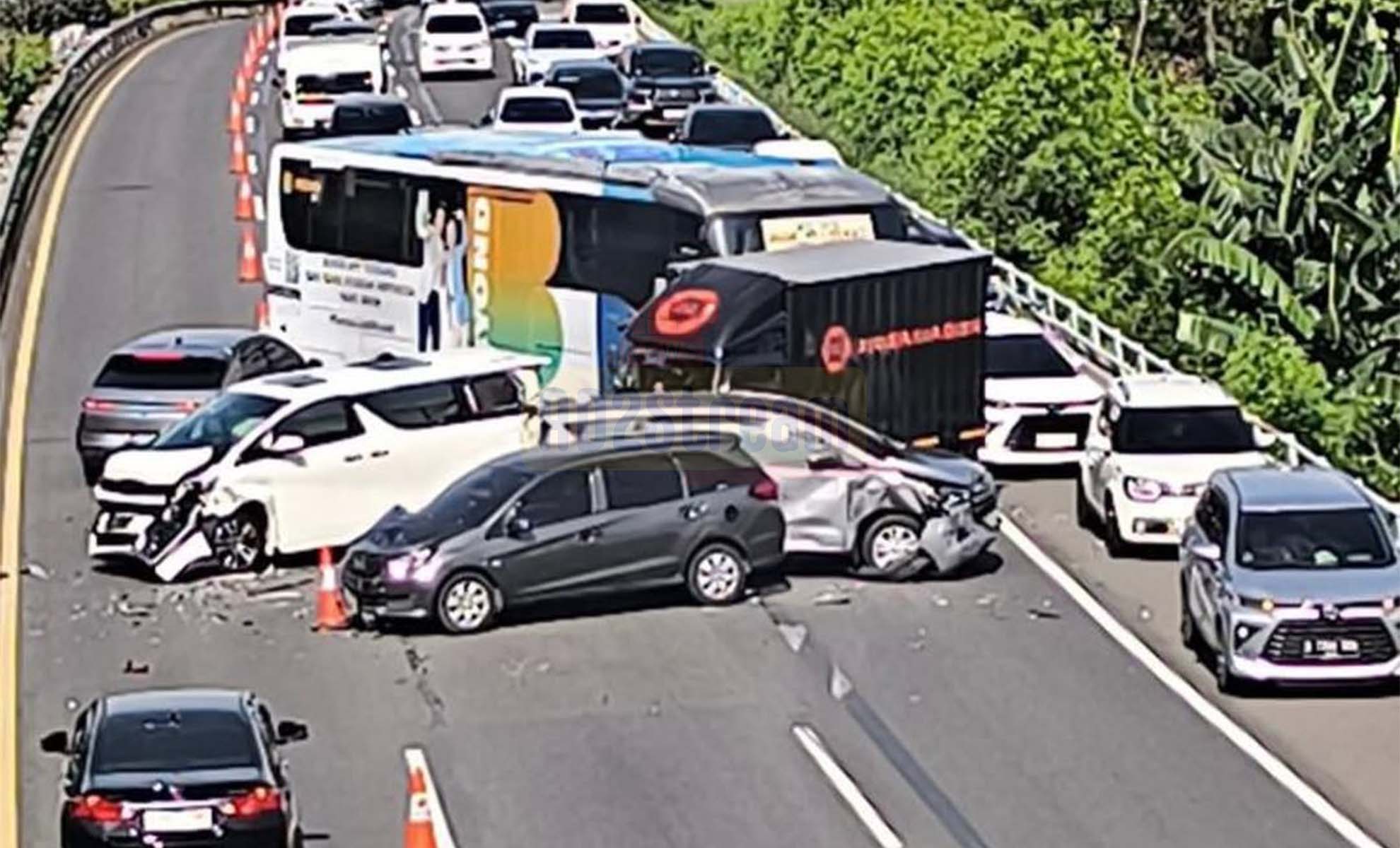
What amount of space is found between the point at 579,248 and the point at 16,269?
12.8 metres

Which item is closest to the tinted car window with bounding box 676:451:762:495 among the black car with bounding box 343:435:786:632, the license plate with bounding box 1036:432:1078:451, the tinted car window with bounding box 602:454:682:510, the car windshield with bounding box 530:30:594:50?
the black car with bounding box 343:435:786:632

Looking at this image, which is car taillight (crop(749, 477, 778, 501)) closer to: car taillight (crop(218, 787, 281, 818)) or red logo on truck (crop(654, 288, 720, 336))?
red logo on truck (crop(654, 288, 720, 336))

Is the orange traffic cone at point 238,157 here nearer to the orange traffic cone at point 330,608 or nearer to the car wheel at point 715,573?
the orange traffic cone at point 330,608

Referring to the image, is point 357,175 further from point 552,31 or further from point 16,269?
point 552,31

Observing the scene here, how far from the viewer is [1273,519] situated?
26.6m

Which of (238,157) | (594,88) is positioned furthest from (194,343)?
(594,88)

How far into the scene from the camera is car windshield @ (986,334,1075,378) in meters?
34.7

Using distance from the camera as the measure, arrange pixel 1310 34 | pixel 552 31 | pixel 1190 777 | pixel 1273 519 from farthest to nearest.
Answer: pixel 552 31 < pixel 1310 34 < pixel 1273 519 < pixel 1190 777

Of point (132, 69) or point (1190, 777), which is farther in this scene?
point (132, 69)

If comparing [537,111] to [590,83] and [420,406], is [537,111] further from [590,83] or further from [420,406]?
[420,406]

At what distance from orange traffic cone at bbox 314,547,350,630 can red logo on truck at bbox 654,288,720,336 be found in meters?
4.74

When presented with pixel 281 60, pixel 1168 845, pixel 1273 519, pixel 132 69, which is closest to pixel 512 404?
pixel 1273 519

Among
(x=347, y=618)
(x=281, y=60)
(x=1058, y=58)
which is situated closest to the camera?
(x=347, y=618)

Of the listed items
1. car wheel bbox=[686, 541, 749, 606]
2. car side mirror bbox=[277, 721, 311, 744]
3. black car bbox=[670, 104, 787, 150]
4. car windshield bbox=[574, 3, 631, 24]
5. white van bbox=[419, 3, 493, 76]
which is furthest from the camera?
car windshield bbox=[574, 3, 631, 24]
